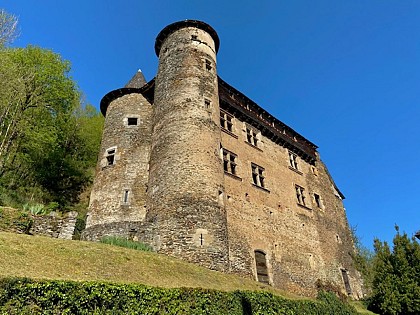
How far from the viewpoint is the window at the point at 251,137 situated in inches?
860

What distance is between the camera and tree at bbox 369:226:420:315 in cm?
1633

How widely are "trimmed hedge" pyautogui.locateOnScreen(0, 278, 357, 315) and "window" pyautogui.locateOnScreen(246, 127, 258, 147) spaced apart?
41.2 feet

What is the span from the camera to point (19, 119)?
71.3 feet

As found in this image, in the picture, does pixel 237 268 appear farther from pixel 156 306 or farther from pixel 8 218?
pixel 8 218

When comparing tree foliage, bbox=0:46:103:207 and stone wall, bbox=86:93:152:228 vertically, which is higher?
tree foliage, bbox=0:46:103:207

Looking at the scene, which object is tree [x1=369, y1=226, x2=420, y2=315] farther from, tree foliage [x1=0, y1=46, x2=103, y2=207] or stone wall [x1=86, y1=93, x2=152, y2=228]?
tree foliage [x1=0, y1=46, x2=103, y2=207]

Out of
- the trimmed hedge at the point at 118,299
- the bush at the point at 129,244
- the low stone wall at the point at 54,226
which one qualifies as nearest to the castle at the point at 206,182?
the bush at the point at 129,244

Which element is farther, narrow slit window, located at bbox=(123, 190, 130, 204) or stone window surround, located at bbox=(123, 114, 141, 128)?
stone window surround, located at bbox=(123, 114, 141, 128)

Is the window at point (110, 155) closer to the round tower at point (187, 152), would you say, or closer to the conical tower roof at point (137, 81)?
the round tower at point (187, 152)

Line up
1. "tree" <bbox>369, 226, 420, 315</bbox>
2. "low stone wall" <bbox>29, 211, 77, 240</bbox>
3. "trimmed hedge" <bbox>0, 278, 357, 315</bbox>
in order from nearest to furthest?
"trimmed hedge" <bbox>0, 278, 357, 315</bbox>, "low stone wall" <bbox>29, 211, 77, 240</bbox>, "tree" <bbox>369, 226, 420, 315</bbox>

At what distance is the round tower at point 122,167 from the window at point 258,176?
6839 millimetres

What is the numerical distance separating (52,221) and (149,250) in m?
4.03

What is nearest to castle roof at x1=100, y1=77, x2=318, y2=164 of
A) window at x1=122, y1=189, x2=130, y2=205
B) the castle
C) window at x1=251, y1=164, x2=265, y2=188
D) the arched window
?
the castle

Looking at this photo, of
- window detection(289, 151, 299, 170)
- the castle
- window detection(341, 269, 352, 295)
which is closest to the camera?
the castle
